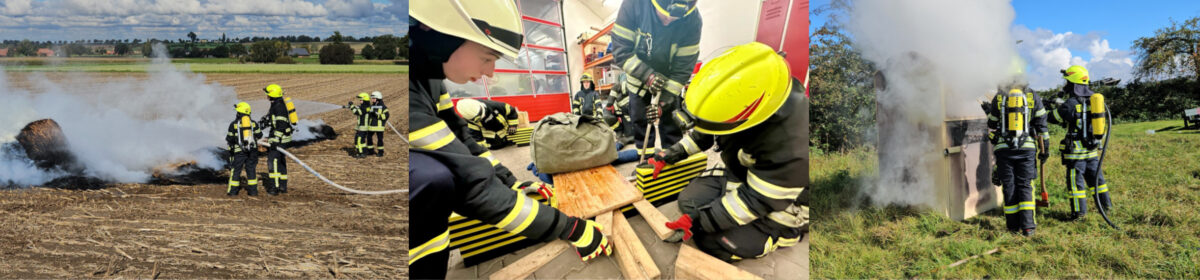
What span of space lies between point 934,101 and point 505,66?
2.77m

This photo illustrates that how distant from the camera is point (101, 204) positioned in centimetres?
235

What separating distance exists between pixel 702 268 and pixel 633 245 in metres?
0.30

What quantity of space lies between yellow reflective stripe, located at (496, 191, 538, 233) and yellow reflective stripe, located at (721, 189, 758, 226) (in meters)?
0.87

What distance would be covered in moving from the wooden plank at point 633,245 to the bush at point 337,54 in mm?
2145

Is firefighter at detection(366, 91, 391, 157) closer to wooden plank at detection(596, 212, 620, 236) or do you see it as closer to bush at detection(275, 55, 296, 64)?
bush at detection(275, 55, 296, 64)

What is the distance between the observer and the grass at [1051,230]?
6.37 ft

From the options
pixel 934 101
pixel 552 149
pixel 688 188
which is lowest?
pixel 688 188

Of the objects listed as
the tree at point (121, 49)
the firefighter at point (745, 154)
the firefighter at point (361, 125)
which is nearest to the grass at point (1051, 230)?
the firefighter at point (745, 154)

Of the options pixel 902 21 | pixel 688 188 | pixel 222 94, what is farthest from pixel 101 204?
pixel 902 21

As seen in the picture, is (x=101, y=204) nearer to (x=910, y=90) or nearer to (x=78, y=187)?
(x=78, y=187)

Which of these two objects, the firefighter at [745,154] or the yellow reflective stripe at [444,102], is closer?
the yellow reflective stripe at [444,102]

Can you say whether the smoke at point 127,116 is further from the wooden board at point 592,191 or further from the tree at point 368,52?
the wooden board at point 592,191

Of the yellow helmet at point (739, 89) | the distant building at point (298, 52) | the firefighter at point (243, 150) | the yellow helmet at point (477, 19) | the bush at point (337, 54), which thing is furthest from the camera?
the firefighter at point (243, 150)

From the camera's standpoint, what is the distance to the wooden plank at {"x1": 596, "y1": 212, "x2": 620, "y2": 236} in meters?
1.48
